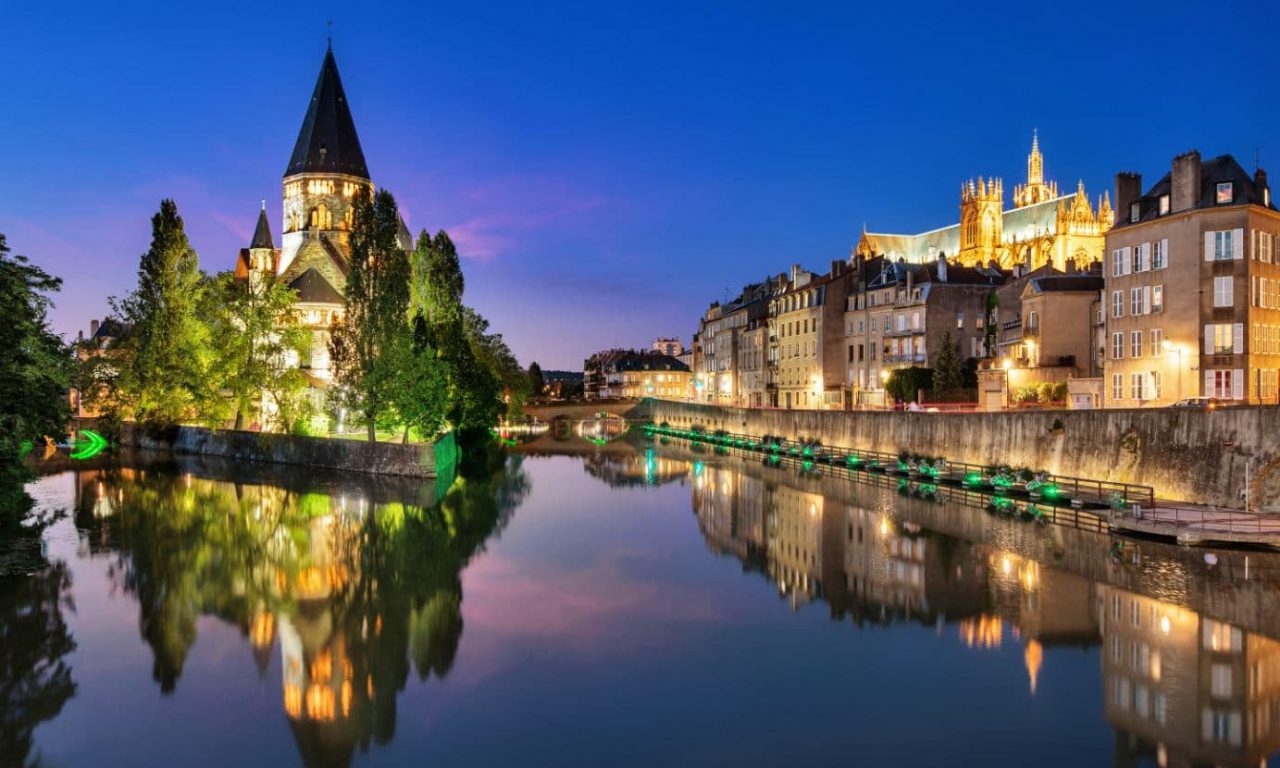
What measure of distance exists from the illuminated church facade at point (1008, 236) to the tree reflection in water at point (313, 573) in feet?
263

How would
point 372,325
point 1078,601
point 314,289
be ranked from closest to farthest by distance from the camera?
1. point 1078,601
2. point 372,325
3. point 314,289

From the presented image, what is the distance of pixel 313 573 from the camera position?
2555 cm

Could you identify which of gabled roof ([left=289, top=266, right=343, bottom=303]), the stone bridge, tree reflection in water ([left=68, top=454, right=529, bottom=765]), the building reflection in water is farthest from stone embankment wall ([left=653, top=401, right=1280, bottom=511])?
the stone bridge

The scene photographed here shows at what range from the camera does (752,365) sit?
4058 inches

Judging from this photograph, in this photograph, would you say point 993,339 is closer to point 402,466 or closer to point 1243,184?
point 1243,184

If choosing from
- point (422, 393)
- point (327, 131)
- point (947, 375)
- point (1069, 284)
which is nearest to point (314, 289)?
point (327, 131)

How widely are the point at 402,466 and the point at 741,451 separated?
1343 inches

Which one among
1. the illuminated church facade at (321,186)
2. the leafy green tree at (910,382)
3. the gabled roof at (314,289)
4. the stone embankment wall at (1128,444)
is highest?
the illuminated church facade at (321,186)

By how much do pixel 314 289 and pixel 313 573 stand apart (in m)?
57.8

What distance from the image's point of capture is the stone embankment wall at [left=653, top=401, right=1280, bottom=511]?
30188mm

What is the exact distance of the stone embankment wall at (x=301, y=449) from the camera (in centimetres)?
4869

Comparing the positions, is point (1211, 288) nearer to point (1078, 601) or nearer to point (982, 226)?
point (1078, 601)

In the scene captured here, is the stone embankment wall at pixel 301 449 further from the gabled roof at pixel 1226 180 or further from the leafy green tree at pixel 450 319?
the gabled roof at pixel 1226 180

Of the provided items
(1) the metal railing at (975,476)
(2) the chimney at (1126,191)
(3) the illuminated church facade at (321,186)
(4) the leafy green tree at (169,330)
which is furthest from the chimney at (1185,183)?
(3) the illuminated church facade at (321,186)
